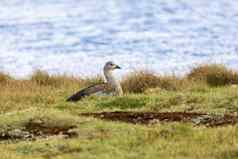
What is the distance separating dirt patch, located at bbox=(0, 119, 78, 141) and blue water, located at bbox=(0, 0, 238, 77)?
13736 millimetres

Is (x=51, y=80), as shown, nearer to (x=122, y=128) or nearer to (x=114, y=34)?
(x=122, y=128)

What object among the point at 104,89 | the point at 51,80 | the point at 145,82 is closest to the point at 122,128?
the point at 104,89

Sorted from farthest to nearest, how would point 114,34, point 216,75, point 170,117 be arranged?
point 114,34 < point 216,75 < point 170,117

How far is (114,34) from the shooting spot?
47.8 meters

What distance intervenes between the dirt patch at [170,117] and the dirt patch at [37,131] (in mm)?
1055

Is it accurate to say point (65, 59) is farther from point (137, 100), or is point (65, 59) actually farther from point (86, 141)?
point (86, 141)

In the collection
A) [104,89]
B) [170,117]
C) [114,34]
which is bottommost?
[114,34]

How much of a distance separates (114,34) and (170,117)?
103 feet

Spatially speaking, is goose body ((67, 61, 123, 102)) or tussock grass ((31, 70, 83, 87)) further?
tussock grass ((31, 70, 83, 87))

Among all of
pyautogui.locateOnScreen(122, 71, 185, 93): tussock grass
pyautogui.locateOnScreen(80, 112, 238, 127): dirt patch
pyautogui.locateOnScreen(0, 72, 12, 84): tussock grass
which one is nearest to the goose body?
pyautogui.locateOnScreen(122, 71, 185, 93): tussock grass

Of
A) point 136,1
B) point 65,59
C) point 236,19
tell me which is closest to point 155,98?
point 65,59

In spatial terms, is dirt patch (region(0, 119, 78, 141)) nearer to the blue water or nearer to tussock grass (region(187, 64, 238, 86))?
tussock grass (region(187, 64, 238, 86))

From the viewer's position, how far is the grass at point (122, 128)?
13.7 m

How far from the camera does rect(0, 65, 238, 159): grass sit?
1373 cm
